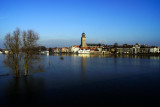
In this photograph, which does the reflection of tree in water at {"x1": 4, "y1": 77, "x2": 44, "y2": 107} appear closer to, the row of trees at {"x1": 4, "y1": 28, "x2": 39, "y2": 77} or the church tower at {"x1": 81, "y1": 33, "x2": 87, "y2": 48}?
the row of trees at {"x1": 4, "y1": 28, "x2": 39, "y2": 77}

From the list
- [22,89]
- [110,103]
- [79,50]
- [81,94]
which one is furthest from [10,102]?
[79,50]

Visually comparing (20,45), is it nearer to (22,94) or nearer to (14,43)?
(14,43)

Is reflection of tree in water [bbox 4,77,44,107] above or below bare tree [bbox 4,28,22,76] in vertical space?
below

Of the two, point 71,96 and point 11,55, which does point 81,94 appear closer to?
point 71,96

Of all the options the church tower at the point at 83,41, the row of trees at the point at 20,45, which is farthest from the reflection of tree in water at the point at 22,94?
the church tower at the point at 83,41

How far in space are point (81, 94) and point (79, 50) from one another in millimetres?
105112

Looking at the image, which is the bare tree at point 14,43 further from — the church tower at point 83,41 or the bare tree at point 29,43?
the church tower at point 83,41

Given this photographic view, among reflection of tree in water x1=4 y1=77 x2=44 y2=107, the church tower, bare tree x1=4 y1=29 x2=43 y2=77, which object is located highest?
the church tower

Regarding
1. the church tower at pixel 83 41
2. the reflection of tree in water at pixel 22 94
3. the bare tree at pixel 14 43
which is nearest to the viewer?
the reflection of tree in water at pixel 22 94

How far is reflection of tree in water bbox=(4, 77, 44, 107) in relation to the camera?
29.1 feet

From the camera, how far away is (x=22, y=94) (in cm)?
1024

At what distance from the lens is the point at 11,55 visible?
15555 mm

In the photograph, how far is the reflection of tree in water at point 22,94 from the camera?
8.87 metres

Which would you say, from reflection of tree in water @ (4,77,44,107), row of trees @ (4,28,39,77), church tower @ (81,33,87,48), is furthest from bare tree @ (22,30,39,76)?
church tower @ (81,33,87,48)
